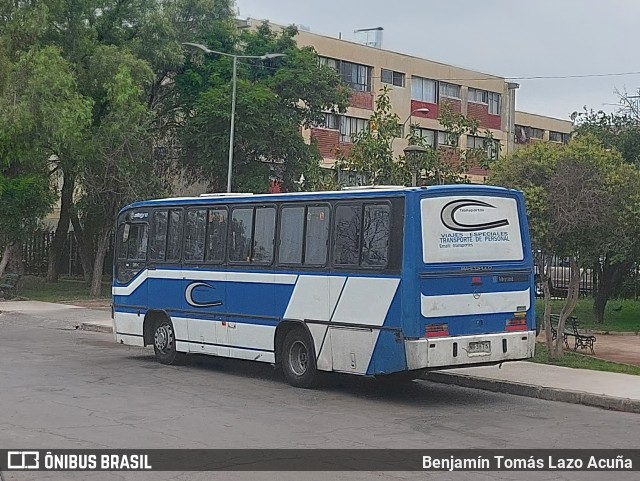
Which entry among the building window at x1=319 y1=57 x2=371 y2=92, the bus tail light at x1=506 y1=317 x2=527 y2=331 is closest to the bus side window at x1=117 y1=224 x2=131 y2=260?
the bus tail light at x1=506 y1=317 x2=527 y2=331

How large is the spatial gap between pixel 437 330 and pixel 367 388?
240 centimetres

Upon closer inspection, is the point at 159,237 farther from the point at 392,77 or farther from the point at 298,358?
the point at 392,77

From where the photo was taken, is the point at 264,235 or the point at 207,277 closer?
the point at 264,235

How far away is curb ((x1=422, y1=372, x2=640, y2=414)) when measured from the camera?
1351cm

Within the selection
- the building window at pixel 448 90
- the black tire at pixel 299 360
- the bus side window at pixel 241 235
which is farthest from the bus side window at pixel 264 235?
the building window at pixel 448 90

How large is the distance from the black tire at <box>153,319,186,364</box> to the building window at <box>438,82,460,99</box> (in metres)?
46.0

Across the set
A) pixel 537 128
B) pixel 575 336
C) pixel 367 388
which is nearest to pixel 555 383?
pixel 367 388

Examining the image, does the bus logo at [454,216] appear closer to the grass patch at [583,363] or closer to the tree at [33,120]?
the grass patch at [583,363]

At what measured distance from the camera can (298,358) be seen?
1529 cm

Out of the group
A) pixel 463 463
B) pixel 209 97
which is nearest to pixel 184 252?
pixel 463 463

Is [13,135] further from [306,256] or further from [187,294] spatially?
[306,256]

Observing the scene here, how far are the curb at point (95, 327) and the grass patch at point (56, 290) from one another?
9253 mm

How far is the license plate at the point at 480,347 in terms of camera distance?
45.1 ft

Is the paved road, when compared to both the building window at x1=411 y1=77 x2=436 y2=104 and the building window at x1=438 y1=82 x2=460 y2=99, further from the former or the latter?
the building window at x1=438 y1=82 x2=460 y2=99
